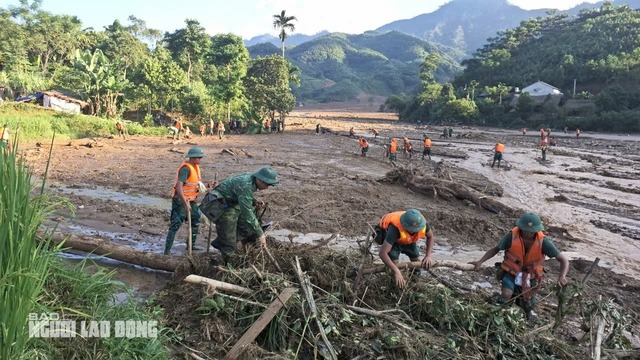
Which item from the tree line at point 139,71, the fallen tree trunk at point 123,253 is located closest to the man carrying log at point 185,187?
the fallen tree trunk at point 123,253

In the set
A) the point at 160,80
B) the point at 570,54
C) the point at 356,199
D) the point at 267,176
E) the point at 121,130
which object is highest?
the point at 570,54

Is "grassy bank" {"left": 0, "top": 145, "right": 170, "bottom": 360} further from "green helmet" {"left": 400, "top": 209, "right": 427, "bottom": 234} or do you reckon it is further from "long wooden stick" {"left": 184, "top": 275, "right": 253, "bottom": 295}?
"green helmet" {"left": 400, "top": 209, "right": 427, "bottom": 234}

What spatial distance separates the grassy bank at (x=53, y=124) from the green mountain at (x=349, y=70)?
8312cm

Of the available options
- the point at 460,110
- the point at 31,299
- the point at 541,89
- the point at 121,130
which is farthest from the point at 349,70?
the point at 31,299

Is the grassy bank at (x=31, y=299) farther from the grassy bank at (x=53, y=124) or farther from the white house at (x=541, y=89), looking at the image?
the white house at (x=541, y=89)

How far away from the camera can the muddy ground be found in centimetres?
793

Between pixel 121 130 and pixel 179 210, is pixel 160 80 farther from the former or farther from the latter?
pixel 179 210

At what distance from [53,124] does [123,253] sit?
19.3 metres

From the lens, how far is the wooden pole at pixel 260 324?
3.55 meters

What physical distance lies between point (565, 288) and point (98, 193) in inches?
427

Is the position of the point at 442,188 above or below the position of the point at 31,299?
below

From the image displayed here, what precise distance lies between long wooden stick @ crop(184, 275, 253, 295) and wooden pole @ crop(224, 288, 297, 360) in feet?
1.36

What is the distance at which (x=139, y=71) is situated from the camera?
102 feet

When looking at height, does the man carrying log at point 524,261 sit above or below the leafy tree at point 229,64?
below
